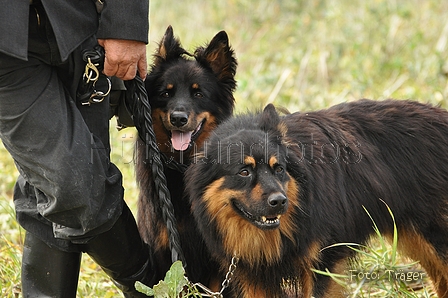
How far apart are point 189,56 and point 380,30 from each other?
5.90m

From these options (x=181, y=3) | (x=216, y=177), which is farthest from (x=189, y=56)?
(x=181, y=3)

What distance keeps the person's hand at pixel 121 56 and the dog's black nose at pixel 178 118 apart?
831 mm

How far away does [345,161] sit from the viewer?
4.09 metres

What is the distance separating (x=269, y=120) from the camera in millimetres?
3883

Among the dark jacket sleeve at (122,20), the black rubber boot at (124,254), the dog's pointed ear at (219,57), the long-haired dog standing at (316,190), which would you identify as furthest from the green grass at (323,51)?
the dark jacket sleeve at (122,20)

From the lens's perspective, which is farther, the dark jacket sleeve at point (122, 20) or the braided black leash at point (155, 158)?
the braided black leash at point (155, 158)

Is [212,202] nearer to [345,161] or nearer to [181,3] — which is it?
[345,161]

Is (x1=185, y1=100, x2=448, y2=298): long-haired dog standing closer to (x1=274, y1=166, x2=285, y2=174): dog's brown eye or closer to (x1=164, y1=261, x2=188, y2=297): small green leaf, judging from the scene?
(x1=274, y1=166, x2=285, y2=174): dog's brown eye

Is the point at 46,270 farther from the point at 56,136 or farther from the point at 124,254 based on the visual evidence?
the point at 56,136

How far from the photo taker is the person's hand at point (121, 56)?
326 centimetres

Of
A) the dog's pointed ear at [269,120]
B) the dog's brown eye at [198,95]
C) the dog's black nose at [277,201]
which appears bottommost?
the dog's black nose at [277,201]

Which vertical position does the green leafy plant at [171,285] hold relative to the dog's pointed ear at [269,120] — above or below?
below

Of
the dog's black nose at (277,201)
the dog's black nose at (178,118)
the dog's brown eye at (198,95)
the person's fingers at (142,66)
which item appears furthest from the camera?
the dog's brown eye at (198,95)

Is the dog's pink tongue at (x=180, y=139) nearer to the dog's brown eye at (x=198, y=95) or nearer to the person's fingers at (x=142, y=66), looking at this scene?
the dog's brown eye at (x=198, y=95)
